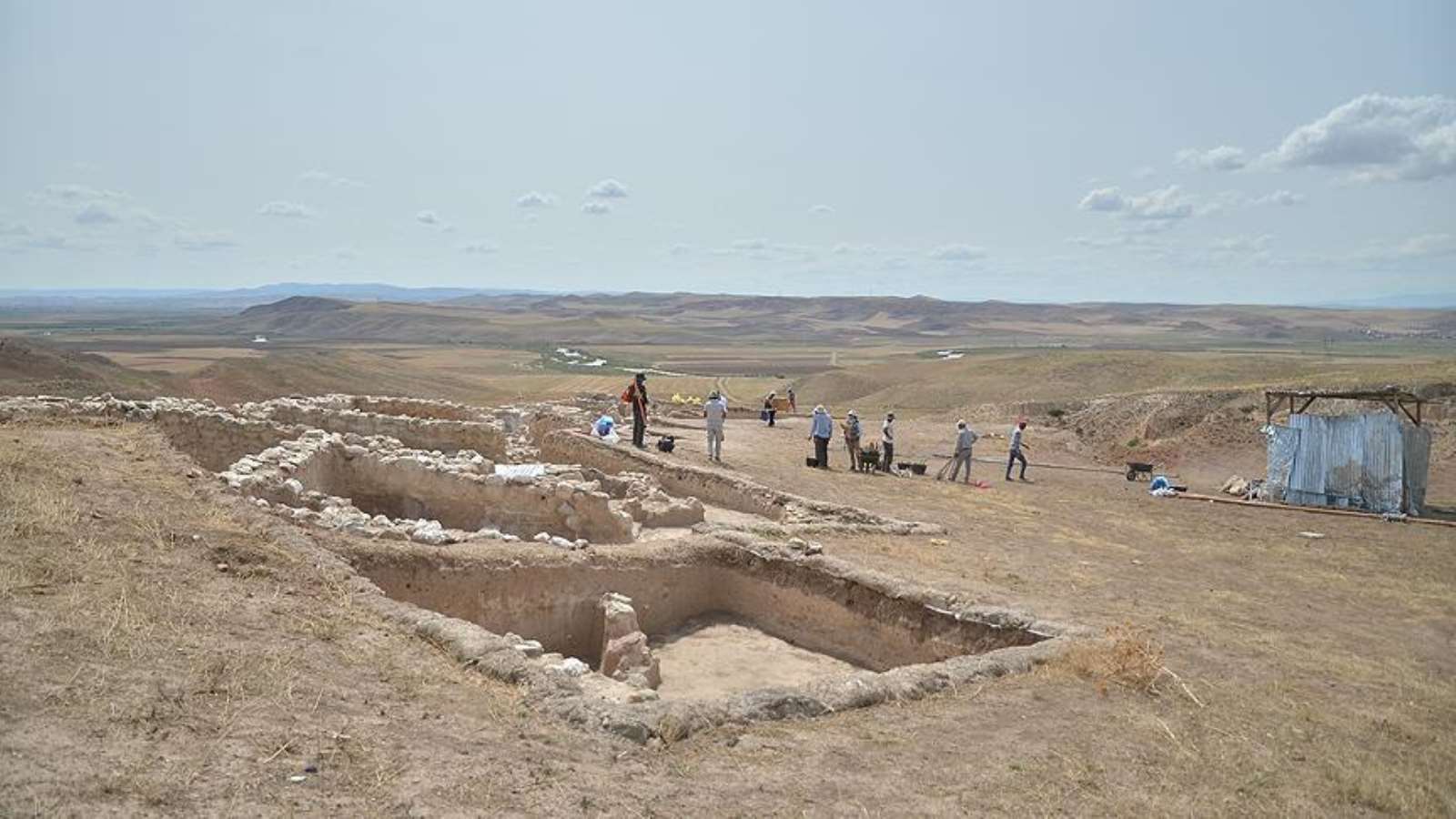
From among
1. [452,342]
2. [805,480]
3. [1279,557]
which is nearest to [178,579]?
[805,480]

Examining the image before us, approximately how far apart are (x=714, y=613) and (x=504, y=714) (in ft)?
20.3

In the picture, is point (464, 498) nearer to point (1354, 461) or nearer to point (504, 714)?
point (504, 714)

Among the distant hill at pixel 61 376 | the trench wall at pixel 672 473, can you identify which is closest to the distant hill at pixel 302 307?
the distant hill at pixel 61 376

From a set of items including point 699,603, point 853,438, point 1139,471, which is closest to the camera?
point 699,603

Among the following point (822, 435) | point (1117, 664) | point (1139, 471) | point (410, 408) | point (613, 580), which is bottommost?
point (1139, 471)

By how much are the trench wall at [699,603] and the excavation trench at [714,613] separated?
0.01m

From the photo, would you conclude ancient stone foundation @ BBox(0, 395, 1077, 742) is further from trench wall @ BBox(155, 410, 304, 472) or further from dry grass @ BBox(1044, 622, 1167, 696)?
dry grass @ BBox(1044, 622, 1167, 696)

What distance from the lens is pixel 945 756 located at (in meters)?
→ 6.06

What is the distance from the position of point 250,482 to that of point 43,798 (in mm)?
7498

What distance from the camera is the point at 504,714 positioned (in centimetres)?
605

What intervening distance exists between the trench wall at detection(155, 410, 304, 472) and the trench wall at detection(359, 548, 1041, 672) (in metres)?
7.38

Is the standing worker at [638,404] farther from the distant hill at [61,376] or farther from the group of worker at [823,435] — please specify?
the distant hill at [61,376]

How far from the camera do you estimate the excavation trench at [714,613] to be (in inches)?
389

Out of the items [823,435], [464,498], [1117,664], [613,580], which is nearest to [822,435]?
[823,435]
